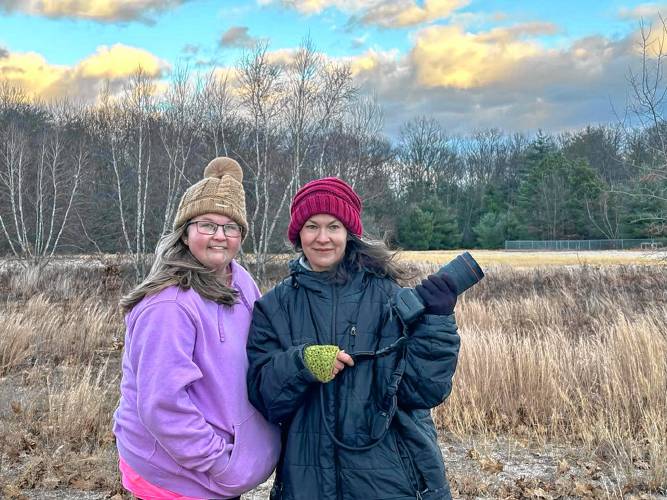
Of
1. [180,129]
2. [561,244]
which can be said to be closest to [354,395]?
[180,129]

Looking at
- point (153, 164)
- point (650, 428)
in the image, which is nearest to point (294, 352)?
point (650, 428)

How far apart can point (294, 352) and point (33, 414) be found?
433cm

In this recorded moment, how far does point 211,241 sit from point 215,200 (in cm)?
15

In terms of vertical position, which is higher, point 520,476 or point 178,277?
point 178,277

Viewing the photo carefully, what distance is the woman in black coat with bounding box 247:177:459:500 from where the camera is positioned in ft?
6.28

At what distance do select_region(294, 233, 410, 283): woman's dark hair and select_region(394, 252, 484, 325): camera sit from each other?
19 centimetres

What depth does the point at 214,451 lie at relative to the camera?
1923mm

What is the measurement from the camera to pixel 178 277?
201 cm

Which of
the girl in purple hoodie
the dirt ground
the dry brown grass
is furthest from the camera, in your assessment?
the dry brown grass

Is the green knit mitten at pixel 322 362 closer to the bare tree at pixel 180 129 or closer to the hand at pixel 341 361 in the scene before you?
the hand at pixel 341 361

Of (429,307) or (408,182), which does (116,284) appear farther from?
(408,182)

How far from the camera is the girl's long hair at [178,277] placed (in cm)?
199

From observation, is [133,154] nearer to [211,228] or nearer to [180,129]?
[180,129]

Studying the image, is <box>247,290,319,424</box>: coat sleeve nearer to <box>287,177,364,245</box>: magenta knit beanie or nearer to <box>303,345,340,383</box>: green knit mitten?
<box>303,345,340,383</box>: green knit mitten
